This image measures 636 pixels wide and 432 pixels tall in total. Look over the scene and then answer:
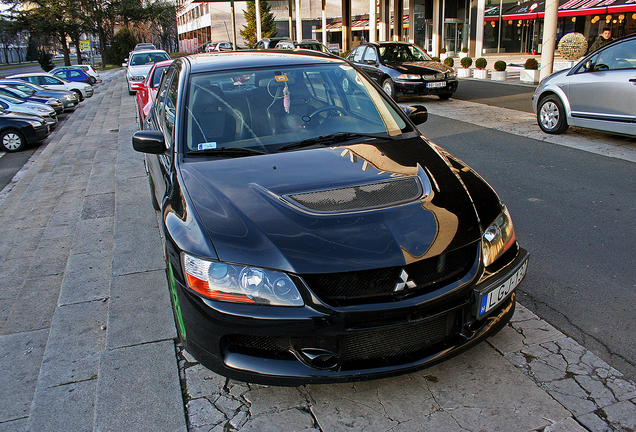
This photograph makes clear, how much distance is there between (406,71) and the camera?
14266mm

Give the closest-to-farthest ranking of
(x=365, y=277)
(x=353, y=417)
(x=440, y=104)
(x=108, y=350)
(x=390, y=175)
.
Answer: (x=365, y=277) < (x=353, y=417) < (x=390, y=175) < (x=108, y=350) < (x=440, y=104)

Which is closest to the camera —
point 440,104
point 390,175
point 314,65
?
point 390,175

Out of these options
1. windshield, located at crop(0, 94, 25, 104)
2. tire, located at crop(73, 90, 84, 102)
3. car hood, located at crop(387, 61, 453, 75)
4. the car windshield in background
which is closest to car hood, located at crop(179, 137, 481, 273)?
car hood, located at crop(387, 61, 453, 75)

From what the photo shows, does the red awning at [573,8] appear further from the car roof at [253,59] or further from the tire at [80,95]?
the car roof at [253,59]

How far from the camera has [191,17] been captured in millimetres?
88938

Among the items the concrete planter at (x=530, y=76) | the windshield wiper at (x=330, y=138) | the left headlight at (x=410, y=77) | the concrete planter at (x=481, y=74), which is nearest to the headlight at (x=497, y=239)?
the windshield wiper at (x=330, y=138)

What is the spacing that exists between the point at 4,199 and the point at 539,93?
9.85 meters

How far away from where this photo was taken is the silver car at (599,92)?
25.9 feet

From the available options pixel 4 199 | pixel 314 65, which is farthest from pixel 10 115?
pixel 314 65

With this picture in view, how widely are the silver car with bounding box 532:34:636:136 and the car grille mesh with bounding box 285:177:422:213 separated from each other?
6.77 m

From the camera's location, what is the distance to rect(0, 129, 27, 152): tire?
45.0 feet

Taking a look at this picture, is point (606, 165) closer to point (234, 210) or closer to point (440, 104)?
point (234, 210)

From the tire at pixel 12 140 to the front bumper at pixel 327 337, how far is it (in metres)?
13.8

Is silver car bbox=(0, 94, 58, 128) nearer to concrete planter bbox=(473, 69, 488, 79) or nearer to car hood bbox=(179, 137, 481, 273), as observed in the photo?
car hood bbox=(179, 137, 481, 273)
